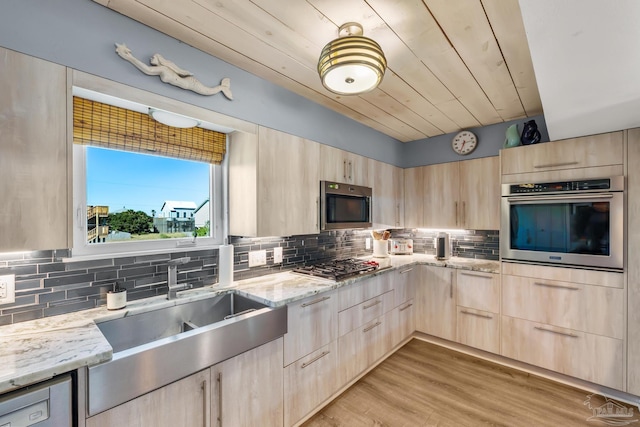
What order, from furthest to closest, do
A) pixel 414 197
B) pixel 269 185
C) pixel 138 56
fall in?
pixel 414 197
pixel 269 185
pixel 138 56

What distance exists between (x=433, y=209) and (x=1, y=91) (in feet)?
12.0

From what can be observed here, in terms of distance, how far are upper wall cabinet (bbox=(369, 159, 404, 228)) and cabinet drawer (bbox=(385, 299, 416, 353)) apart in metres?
0.94

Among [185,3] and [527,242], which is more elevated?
[185,3]

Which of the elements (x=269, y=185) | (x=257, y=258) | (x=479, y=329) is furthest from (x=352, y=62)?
(x=479, y=329)

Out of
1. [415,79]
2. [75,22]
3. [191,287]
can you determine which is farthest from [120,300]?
[415,79]

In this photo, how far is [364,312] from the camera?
236 centimetres

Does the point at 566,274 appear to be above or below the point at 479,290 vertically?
above

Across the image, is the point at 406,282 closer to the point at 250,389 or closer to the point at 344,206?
the point at 344,206

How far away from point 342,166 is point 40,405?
2.43 meters

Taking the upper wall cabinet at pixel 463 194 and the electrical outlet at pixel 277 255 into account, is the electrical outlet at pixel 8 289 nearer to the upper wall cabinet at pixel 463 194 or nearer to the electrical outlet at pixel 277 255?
the electrical outlet at pixel 277 255

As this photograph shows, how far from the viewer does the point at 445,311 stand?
2967mm

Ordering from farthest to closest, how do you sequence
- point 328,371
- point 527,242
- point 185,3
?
point 527,242 → point 328,371 → point 185,3

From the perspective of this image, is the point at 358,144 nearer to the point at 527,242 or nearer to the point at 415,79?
the point at 415,79

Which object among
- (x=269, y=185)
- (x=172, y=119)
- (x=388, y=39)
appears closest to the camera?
(x=388, y=39)
